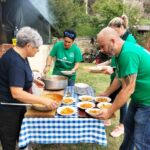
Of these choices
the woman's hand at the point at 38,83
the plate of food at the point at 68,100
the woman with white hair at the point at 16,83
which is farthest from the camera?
the woman's hand at the point at 38,83

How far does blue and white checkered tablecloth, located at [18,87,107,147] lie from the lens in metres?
2.71

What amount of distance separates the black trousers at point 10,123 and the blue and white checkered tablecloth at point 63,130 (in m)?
0.24

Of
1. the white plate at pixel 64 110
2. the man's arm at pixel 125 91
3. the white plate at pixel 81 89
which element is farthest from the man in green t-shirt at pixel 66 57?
the man's arm at pixel 125 91

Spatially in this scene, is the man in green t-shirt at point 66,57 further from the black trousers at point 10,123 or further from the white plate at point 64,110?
the black trousers at point 10,123

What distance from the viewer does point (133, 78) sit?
244 cm

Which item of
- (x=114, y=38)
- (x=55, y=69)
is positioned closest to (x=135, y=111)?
(x=114, y=38)

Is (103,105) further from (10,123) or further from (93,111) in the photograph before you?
(10,123)

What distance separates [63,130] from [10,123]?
22.3 inches

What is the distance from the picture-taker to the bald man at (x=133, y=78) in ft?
7.93

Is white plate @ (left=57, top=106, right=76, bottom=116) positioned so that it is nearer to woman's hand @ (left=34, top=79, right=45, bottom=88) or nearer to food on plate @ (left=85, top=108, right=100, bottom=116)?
food on plate @ (left=85, top=108, right=100, bottom=116)

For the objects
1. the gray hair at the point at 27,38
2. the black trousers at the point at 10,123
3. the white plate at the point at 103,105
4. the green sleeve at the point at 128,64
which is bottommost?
the black trousers at the point at 10,123

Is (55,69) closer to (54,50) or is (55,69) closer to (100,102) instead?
(54,50)

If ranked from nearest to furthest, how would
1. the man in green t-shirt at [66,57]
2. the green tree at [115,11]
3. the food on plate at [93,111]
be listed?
the food on plate at [93,111] < the man in green t-shirt at [66,57] < the green tree at [115,11]

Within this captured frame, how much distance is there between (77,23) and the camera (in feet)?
44.9
